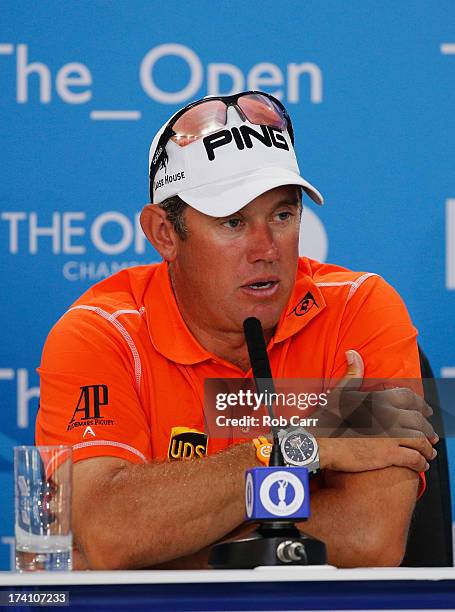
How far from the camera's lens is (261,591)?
142 cm

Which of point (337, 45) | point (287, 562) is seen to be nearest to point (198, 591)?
point (287, 562)

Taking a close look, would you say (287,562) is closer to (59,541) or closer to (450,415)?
(59,541)

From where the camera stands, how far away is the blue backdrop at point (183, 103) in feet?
9.76

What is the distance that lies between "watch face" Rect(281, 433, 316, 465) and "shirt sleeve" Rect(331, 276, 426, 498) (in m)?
0.41

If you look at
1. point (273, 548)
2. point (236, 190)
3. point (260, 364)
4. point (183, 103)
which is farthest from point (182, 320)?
point (273, 548)

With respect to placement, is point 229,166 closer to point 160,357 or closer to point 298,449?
point 160,357

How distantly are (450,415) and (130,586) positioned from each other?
1299mm

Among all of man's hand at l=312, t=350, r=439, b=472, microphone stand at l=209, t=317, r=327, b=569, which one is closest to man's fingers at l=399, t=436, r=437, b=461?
man's hand at l=312, t=350, r=439, b=472

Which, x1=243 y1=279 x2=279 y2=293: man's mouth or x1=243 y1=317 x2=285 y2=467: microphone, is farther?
x1=243 y1=279 x2=279 y2=293: man's mouth

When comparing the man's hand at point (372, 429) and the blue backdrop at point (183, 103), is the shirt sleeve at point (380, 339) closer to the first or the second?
the man's hand at point (372, 429)

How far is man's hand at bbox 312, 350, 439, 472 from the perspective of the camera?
215 cm

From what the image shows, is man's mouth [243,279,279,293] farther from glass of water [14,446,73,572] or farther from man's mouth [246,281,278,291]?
glass of water [14,446,73,572]

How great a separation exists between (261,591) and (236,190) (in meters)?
1.07

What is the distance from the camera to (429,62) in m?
3.05
